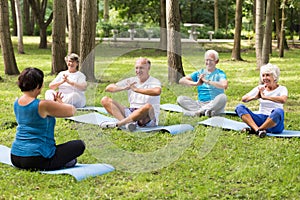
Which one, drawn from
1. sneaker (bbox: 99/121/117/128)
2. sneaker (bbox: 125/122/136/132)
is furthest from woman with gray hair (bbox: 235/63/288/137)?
sneaker (bbox: 99/121/117/128)

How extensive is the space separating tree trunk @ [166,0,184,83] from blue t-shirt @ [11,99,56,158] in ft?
17.5

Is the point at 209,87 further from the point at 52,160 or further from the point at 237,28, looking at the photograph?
the point at 237,28

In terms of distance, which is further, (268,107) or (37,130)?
(268,107)

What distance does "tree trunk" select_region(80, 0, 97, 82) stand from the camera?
10328 millimetres

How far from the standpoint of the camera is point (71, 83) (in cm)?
756

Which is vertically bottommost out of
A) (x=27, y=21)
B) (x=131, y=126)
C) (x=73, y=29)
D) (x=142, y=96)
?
(x=131, y=126)

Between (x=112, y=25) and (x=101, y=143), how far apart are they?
17.7m

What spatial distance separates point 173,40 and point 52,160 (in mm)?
5628

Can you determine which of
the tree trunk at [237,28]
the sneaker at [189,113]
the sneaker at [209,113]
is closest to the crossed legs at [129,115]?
the sneaker at [189,113]

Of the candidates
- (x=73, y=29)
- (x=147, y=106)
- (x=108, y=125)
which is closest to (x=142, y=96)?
(x=147, y=106)

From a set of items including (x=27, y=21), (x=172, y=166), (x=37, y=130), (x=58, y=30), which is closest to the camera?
(x=37, y=130)

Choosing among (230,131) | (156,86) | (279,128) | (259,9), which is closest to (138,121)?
(156,86)

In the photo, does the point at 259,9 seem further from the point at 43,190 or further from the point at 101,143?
the point at 43,190

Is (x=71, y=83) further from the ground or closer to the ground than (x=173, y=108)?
further from the ground
